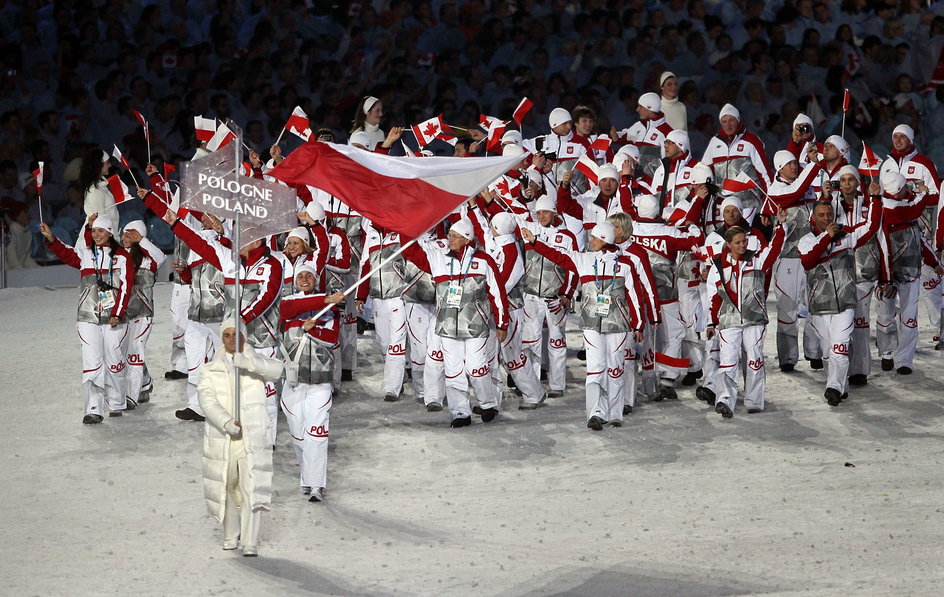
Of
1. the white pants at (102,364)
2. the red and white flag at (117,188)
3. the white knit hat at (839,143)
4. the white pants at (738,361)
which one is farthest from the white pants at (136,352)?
the white knit hat at (839,143)

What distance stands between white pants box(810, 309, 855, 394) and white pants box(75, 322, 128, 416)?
6.77 metres

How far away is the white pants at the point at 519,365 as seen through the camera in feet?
53.4

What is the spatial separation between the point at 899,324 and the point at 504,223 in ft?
14.9

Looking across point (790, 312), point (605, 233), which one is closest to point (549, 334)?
point (605, 233)

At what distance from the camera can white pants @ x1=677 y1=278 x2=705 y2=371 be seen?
17.1m

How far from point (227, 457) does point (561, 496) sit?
115 inches

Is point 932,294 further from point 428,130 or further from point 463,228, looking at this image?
point 463,228

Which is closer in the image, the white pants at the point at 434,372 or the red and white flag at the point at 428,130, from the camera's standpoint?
the white pants at the point at 434,372

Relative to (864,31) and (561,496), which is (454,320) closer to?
(561,496)

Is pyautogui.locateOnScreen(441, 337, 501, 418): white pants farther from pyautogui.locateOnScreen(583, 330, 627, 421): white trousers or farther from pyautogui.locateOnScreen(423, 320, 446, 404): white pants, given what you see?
pyautogui.locateOnScreen(583, 330, 627, 421): white trousers

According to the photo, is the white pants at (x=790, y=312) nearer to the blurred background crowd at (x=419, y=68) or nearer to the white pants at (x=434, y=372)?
the white pants at (x=434, y=372)

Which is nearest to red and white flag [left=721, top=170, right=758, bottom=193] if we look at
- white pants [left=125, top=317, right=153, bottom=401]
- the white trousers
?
the white trousers

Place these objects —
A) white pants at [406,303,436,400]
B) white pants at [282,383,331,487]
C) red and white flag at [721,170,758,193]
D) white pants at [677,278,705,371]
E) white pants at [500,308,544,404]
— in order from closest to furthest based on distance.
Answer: white pants at [282,383,331,487]
white pants at [500,308,544,404]
white pants at [406,303,436,400]
white pants at [677,278,705,371]
red and white flag at [721,170,758,193]

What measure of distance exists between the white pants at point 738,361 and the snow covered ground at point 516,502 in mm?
236
